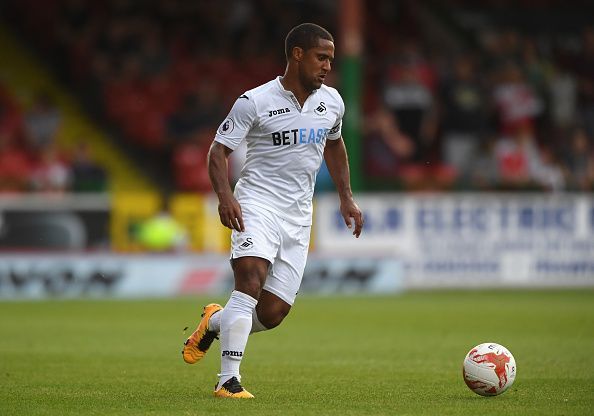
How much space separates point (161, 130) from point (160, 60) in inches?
54.8

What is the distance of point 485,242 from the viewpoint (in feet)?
64.7

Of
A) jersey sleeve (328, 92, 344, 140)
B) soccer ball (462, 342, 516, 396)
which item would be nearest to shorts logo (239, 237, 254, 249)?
jersey sleeve (328, 92, 344, 140)

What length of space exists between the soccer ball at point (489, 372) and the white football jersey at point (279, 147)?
1.39 metres

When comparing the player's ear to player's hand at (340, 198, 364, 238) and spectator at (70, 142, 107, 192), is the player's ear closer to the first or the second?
player's hand at (340, 198, 364, 238)

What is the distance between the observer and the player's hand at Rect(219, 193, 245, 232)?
760 cm

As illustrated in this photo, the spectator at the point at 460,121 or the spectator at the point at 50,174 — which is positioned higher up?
the spectator at the point at 460,121

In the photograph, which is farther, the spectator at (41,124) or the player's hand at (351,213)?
the spectator at (41,124)

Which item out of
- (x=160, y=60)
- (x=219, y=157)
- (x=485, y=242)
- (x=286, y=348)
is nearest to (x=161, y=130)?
(x=160, y=60)

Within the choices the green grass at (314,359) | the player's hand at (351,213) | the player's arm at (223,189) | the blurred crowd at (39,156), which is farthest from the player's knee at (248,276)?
the blurred crowd at (39,156)

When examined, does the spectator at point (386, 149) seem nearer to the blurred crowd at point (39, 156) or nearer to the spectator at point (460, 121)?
the spectator at point (460, 121)

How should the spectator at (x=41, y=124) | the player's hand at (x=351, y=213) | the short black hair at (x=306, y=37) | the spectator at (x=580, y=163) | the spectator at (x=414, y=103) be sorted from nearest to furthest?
1. the short black hair at (x=306, y=37)
2. the player's hand at (x=351, y=213)
3. the spectator at (x=580, y=163)
4. the spectator at (x=414, y=103)
5. the spectator at (x=41, y=124)

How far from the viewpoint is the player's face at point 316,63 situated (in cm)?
786

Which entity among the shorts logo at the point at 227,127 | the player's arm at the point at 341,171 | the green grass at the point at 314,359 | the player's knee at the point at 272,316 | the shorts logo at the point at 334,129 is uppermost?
the shorts logo at the point at 334,129

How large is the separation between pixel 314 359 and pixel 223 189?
3.22 metres
